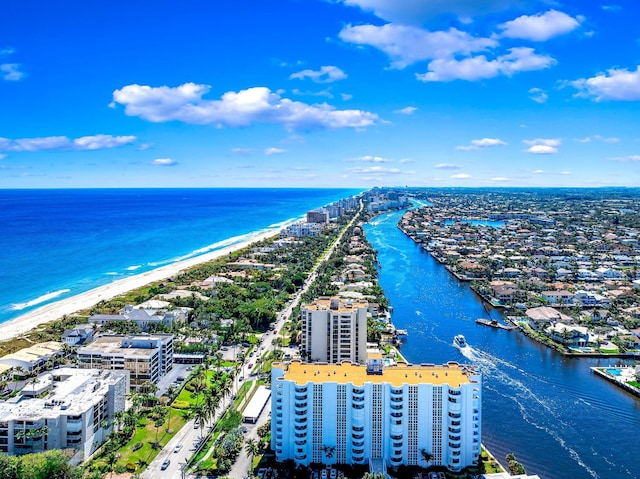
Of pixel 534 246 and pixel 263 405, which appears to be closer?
pixel 263 405

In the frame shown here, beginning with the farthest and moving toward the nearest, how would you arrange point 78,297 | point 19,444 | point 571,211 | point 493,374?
point 571,211, point 78,297, point 493,374, point 19,444

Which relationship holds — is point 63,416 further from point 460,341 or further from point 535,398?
point 460,341

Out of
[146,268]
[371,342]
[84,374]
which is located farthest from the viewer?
[146,268]

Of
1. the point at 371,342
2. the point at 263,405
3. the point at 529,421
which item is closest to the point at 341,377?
the point at 263,405

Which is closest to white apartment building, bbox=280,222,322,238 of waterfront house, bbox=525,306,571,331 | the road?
waterfront house, bbox=525,306,571,331

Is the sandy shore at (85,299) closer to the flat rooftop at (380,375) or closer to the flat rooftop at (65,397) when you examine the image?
the flat rooftop at (65,397)

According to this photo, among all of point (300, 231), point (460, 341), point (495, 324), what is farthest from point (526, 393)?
point (300, 231)

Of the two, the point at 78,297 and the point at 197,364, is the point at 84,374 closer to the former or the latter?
the point at 197,364
